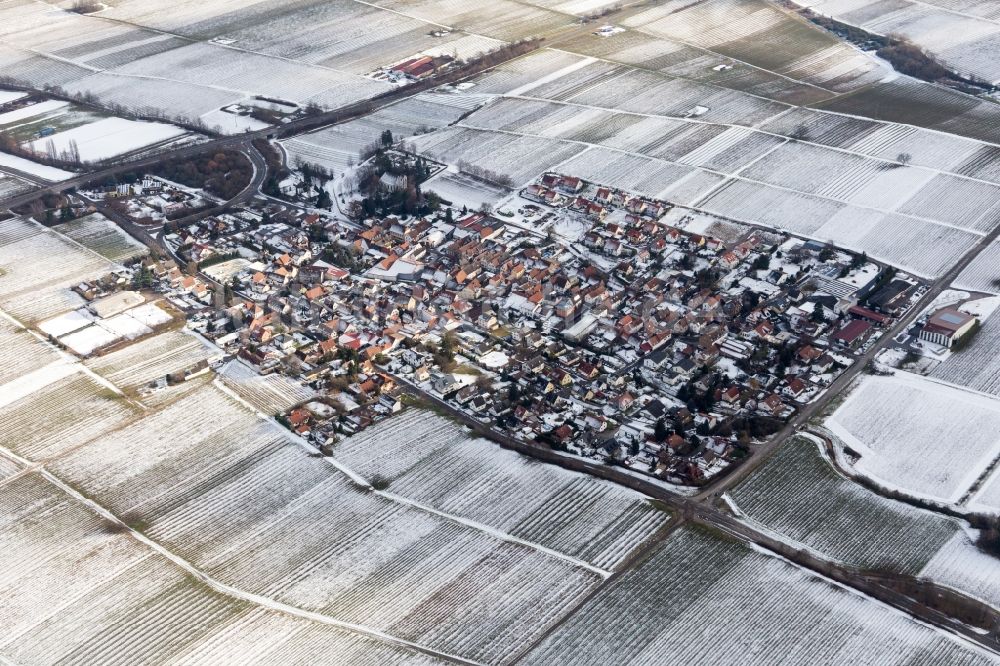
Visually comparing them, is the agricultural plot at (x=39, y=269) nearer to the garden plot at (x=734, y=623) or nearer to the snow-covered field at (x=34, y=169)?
the snow-covered field at (x=34, y=169)

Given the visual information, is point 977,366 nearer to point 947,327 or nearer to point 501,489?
point 947,327

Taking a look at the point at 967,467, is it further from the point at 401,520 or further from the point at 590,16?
the point at 590,16

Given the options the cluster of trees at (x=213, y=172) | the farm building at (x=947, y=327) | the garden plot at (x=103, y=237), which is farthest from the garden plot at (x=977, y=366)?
the cluster of trees at (x=213, y=172)

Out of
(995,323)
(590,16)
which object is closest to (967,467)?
(995,323)

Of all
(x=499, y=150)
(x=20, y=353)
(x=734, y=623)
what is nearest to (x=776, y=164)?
(x=499, y=150)

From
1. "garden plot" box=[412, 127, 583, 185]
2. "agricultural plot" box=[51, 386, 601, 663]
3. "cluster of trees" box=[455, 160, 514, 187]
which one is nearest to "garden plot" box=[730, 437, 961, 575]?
"agricultural plot" box=[51, 386, 601, 663]

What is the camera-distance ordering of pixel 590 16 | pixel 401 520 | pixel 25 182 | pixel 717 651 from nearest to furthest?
1. pixel 717 651
2. pixel 401 520
3. pixel 25 182
4. pixel 590 16
